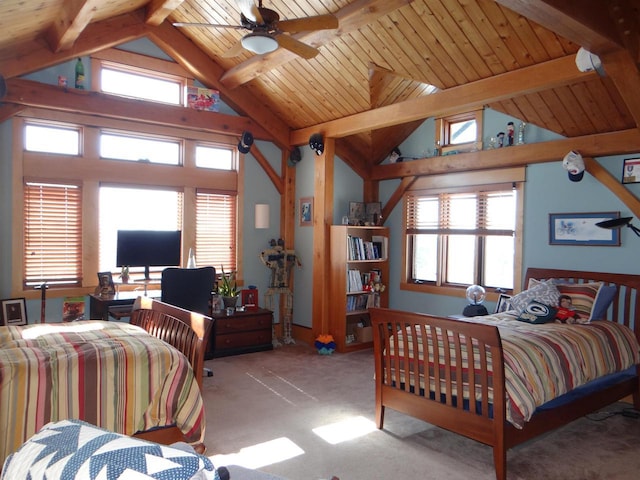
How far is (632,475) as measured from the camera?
2.88 m

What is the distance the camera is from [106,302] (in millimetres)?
4562

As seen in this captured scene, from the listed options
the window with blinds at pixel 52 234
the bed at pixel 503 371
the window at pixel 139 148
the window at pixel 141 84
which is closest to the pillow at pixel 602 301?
the bed at pixel 503 371

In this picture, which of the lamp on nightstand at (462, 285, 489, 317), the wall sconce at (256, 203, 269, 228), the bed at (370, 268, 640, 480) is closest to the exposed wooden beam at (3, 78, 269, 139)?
the wall sconce at (256, 203, 269, 228)

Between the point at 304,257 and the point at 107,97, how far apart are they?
10.0 ft

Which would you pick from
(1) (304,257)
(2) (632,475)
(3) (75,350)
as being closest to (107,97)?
(1) (304,257)

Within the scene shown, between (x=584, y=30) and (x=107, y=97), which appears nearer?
(x=584, y=30)

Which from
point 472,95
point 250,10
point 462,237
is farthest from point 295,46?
point 462,237

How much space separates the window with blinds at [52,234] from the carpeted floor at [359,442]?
2.01 meters

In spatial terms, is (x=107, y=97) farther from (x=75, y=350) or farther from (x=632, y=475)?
(x=632, y=475)

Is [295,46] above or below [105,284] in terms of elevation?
above

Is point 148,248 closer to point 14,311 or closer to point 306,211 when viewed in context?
point 14,311

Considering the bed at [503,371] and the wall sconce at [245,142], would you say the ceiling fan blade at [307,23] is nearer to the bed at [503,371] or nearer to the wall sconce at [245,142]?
the bed at [503,371]

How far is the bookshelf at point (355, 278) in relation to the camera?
580 centimetres

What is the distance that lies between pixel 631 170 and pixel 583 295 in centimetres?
125
